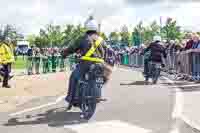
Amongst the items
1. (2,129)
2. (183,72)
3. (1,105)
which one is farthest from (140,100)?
(183,72)

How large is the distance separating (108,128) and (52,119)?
1.82 meters

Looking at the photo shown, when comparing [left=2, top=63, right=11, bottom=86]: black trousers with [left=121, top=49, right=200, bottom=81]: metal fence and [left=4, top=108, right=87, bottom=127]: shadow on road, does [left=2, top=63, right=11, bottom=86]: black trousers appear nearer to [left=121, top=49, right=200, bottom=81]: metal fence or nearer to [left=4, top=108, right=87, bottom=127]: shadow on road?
[left=121, top=49, right=200, bottom=81]: metal fence

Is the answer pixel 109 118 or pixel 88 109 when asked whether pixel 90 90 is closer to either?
pixel 88 109

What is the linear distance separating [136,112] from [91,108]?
1.08 meters

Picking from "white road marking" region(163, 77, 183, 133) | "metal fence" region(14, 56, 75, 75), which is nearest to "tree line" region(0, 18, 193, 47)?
"metal fence" region(14, 56, 75, 75)

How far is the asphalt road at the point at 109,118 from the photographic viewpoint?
35.3ft

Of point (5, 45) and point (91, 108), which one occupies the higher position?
point (5, 45)


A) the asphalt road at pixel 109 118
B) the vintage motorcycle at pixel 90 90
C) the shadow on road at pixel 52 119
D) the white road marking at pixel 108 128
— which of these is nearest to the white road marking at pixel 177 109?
the asphalt road at pixel 109 118

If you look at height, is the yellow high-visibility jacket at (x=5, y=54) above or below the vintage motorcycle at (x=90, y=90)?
above

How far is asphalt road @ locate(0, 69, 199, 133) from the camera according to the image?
424 inches

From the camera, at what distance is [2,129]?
1102 cm

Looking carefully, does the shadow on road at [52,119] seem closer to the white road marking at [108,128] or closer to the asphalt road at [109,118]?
the asphalt road at [109,118]

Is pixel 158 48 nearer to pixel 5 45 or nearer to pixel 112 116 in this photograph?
pixel 5 45

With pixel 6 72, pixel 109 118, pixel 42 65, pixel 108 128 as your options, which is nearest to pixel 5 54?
pixel 6 72
